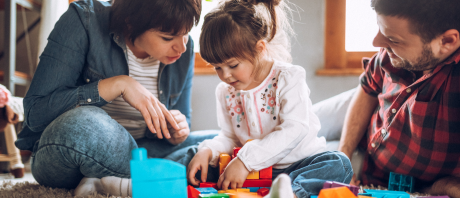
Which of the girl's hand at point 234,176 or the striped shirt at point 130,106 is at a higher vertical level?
the striped shirt at point 130,106

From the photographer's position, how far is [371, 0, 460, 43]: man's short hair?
758 mm

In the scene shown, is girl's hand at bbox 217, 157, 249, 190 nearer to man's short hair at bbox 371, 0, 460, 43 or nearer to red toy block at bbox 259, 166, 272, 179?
red toy block at bbox 259, 166, 272, 179

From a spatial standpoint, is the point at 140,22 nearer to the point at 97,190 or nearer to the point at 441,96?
the point at 97,190

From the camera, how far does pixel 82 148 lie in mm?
761

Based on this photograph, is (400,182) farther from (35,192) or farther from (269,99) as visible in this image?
(35,192)

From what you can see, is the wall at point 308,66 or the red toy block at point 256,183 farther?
the wall at point 308,66

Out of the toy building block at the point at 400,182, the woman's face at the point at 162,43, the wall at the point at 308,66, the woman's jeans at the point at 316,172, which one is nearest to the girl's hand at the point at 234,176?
the woman's jeans at the point at 316,172

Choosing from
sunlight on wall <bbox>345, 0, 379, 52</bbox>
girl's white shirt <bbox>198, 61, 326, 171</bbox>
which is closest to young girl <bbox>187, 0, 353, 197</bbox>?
girl's white shirt <bbox>198, 61, 326, 171</bbox>

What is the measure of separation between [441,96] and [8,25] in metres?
1.95

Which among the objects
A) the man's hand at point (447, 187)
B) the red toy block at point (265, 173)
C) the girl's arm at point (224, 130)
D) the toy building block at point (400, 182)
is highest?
the girl's arm at point (224, 130)

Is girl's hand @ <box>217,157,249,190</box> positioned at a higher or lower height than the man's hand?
higher

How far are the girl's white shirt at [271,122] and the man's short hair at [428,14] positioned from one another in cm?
28

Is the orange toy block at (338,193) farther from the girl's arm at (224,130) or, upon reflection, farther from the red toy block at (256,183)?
the girl's arm at (224,130)

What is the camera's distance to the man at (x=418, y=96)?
2.57 ft
